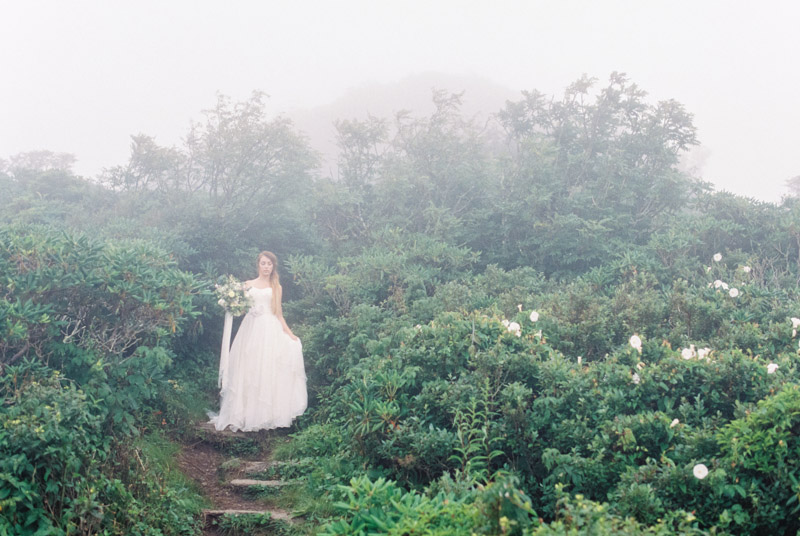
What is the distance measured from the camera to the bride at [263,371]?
26.2ft

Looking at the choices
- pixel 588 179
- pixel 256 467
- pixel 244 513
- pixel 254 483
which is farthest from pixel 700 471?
pixel 588 179

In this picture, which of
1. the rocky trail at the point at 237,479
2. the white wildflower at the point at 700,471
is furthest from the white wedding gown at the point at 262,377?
the white wildflower at the point at 700,471

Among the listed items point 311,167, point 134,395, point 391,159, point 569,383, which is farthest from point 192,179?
point 569,383

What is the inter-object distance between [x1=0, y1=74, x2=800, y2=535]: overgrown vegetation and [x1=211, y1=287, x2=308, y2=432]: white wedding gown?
438 mm

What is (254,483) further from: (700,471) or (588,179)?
(588,179)

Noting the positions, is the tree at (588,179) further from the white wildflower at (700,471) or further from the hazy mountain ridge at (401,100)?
the hazy mountain ridge at (401,100)

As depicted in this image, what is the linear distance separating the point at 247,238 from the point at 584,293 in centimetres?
797

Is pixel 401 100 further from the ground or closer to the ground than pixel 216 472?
further from the ground

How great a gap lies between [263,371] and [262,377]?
0.32ft

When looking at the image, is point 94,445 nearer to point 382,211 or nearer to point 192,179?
point 382,211

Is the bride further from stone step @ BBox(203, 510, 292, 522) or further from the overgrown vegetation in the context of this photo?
stone step @ BBox(203, 510, 292, 522)

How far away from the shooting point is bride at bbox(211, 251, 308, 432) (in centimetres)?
798

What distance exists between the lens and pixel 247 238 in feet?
42.3

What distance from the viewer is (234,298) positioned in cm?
841
